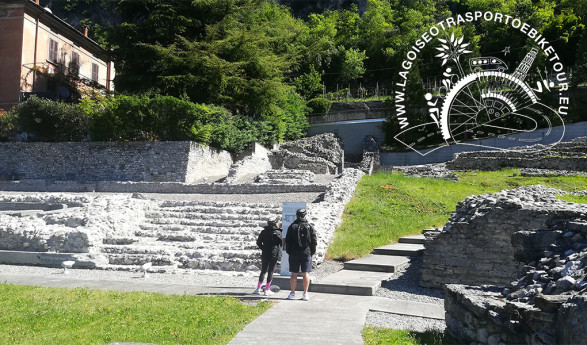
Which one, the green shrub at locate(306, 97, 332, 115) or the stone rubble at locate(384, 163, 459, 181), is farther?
the green shrub at locate(306, 97, 332, 115)

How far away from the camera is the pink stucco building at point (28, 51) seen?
32.3 m

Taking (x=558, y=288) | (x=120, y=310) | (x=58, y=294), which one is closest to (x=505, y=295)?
(x=558, y=288)

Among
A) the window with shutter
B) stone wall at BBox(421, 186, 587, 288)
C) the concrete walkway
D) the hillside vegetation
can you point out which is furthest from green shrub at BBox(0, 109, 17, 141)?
stone wall at BBox(421, 186, 587, 288)

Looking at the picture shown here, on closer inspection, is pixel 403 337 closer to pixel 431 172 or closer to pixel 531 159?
pixel 431 172

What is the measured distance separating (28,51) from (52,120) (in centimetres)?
771

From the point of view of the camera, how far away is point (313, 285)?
31.7 ft

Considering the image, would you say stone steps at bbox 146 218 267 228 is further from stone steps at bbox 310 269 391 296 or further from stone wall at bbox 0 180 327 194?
stone wall at bbox 0 180 327 194

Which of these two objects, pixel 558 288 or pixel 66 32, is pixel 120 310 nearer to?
pixel 558 288

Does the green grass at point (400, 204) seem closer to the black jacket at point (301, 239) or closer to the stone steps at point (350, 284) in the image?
the stone steps at point (350, 284)

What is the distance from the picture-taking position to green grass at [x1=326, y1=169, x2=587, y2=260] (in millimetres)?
14578

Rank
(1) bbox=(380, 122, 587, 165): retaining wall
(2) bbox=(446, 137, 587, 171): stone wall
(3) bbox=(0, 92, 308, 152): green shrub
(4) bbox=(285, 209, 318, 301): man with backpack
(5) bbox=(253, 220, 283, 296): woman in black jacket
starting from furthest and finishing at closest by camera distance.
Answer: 1. (1) bbox=(380, 122, 587, 165): retaining wall
2. (2) bbox=(446, 137, 587, 171): stone wall
3. (3) bbox=(0, 92, 308, 152): green shrub
4. (5) bbox=(253, 220, 283, 296): woman in black jacket
5. (4) bbox=(285, 209, 318, 301): man with backpack

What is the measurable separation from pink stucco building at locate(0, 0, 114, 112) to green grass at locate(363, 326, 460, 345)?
30.6 m

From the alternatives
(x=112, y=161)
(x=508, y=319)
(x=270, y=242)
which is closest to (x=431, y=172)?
(x=112, y=161)

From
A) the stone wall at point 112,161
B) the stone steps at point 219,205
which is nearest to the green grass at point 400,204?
the stone steps at point 219,205
